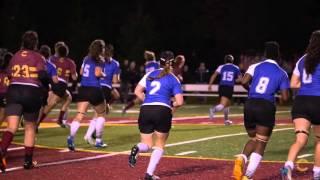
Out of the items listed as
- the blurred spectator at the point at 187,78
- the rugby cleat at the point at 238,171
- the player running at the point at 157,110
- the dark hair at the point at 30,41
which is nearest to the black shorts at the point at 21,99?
the dark hair at the point at 30,41

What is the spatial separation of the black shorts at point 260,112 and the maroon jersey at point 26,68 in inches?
148

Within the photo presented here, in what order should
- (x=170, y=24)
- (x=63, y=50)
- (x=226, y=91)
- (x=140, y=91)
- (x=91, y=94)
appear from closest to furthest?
1. (x=140, y=91)
2. (x=91, y=94)
3. (x=63, y=50)
4. (x=226, y=91)
5. (x=170, y=24)

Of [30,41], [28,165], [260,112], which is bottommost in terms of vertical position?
[28,165]

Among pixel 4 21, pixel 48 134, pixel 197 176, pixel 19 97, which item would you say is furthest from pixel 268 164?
pixel 4 21

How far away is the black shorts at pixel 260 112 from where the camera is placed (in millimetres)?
9859

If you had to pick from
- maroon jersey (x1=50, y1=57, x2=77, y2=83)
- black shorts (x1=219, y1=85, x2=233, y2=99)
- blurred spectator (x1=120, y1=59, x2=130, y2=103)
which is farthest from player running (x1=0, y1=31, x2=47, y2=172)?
blurred spectator (x1=120, y1=59, x2=130, y2=103)

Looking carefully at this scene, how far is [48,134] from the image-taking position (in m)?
17.7

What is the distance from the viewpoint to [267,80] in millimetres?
9953

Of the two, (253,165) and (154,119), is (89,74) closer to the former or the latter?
(154,119)

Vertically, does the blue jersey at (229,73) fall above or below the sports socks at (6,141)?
above

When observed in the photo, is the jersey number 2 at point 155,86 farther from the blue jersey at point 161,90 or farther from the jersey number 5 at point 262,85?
the jersey number 5 at point 262,85

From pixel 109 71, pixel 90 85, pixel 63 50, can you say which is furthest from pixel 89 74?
pixel 63 50

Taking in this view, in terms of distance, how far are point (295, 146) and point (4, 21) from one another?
1454 inches

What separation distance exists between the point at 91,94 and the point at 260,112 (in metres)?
5.32
